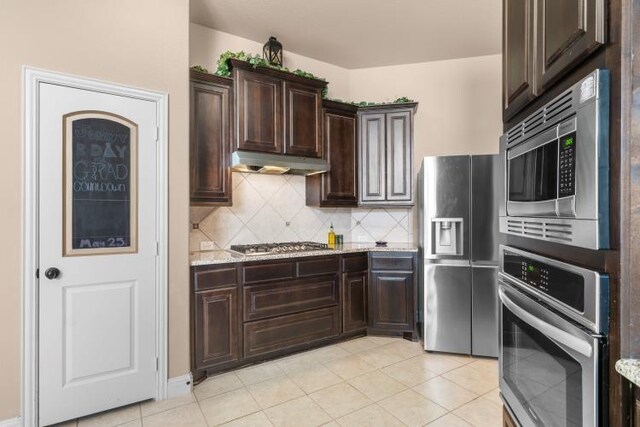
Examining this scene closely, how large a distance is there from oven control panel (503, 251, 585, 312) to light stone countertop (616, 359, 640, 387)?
13 centimetres

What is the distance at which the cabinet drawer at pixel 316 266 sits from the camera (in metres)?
3.01

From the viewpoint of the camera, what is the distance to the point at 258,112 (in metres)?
3.01

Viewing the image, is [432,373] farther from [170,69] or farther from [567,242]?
[170,69]

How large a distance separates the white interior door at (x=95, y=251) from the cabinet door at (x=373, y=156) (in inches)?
85.3

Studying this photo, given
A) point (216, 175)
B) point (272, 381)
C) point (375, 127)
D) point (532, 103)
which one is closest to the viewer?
point (532, 103)

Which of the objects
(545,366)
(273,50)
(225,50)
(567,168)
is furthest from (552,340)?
(225,50)

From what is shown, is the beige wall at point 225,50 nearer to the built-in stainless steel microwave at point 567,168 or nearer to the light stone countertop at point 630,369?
the built-in stainless steel microwave at point 567,168

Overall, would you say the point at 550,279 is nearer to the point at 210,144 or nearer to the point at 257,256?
the point at 257,256

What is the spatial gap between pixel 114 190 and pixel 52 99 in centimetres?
62

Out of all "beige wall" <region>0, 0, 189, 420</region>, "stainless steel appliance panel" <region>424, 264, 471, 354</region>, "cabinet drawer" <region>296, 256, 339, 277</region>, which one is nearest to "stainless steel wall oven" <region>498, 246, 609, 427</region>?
"stainless steel appliance panel" <region>424, 264, 471, 354</region>

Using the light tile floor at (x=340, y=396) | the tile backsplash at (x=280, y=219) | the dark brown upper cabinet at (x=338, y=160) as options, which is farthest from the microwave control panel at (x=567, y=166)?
the tile backsplash at (x=280, y=219)

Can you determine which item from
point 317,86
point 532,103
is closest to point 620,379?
point 532,103

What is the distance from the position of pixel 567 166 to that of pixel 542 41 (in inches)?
18.7

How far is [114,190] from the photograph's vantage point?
2182mm
